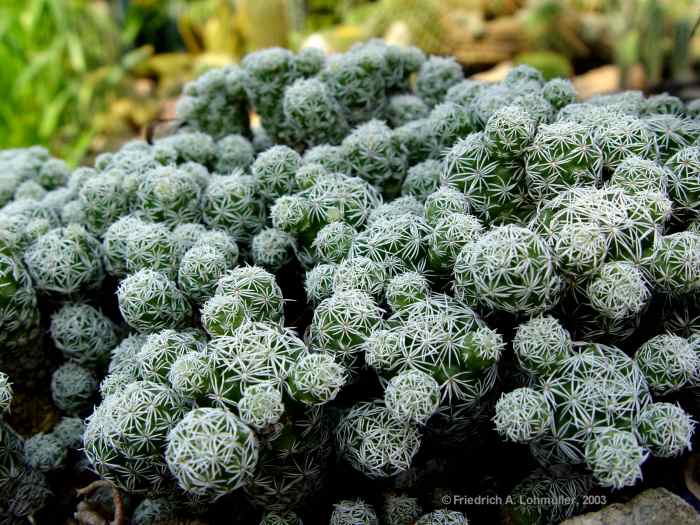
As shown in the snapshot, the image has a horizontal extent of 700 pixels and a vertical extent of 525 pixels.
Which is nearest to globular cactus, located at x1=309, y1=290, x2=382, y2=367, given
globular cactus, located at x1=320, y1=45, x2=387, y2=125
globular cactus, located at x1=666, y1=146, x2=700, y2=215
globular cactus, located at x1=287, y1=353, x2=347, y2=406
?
globular cactus, located at x1=287, y1=353, x2=347, y2=406

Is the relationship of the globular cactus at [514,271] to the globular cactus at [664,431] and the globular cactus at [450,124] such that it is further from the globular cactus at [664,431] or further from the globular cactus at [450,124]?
the globular cactus at [450,124]

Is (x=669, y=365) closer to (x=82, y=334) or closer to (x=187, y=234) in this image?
(x=187, y=234)

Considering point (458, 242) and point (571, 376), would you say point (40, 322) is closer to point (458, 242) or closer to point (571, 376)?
point (458, 242)

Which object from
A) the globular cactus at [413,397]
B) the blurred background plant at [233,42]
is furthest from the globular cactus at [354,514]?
the blurred background plant at [233,42]

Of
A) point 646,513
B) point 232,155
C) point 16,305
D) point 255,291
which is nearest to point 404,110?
point 232,155

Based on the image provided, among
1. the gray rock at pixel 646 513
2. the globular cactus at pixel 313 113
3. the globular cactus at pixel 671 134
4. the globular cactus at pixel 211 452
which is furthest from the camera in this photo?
the globular cactus at pixel 313 113

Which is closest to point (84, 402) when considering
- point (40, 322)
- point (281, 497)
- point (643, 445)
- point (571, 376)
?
point (40, 322)

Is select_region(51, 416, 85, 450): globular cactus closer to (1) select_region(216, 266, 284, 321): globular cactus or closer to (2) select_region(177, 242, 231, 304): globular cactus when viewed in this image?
(2) select_region(177, 242, 231, 304): globular cactus
